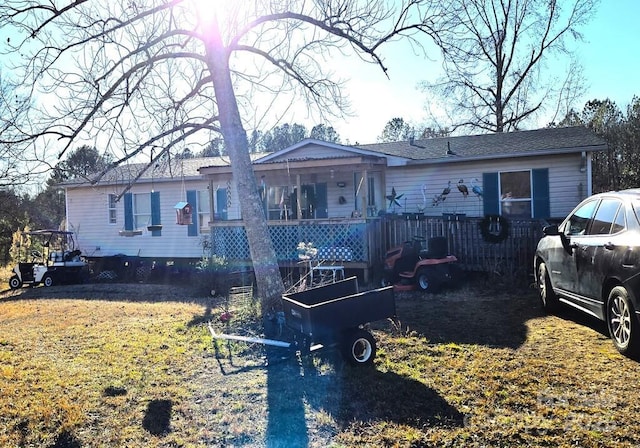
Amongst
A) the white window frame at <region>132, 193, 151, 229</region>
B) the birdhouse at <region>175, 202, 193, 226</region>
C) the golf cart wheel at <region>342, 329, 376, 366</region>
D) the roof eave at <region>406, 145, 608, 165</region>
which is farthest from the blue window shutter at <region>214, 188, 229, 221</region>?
the golf cart wheel at <region>342, 329, 376, 366</region>

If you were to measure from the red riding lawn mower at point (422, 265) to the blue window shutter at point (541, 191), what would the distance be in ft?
11.8

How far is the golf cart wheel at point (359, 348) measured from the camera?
5129 mm

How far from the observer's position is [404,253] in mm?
10883

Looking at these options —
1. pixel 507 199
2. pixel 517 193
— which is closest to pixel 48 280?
pixel 507 199

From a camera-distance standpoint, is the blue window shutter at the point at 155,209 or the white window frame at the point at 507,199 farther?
the blue window shutter at the point at 155,209

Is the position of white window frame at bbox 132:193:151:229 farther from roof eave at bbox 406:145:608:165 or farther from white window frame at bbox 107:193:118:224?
roof eave at bbox 406:145:608:165

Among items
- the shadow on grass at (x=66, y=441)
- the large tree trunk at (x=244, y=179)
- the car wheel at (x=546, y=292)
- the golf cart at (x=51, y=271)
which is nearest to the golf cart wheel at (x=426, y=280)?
the car wheel at (x=546, y=292)

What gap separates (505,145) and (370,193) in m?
4.03

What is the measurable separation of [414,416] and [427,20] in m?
6.59

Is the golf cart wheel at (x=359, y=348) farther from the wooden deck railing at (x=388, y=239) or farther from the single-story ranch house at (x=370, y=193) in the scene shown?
the single-story ranch house at (x=370, y=193)

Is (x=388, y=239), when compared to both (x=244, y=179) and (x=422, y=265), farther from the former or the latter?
(x=244, y=179)

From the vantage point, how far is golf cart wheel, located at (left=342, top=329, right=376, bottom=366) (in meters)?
5.13

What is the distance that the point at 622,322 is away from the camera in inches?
201

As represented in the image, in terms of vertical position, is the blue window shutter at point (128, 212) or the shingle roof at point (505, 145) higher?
the shingle roof at point (505, 145)
